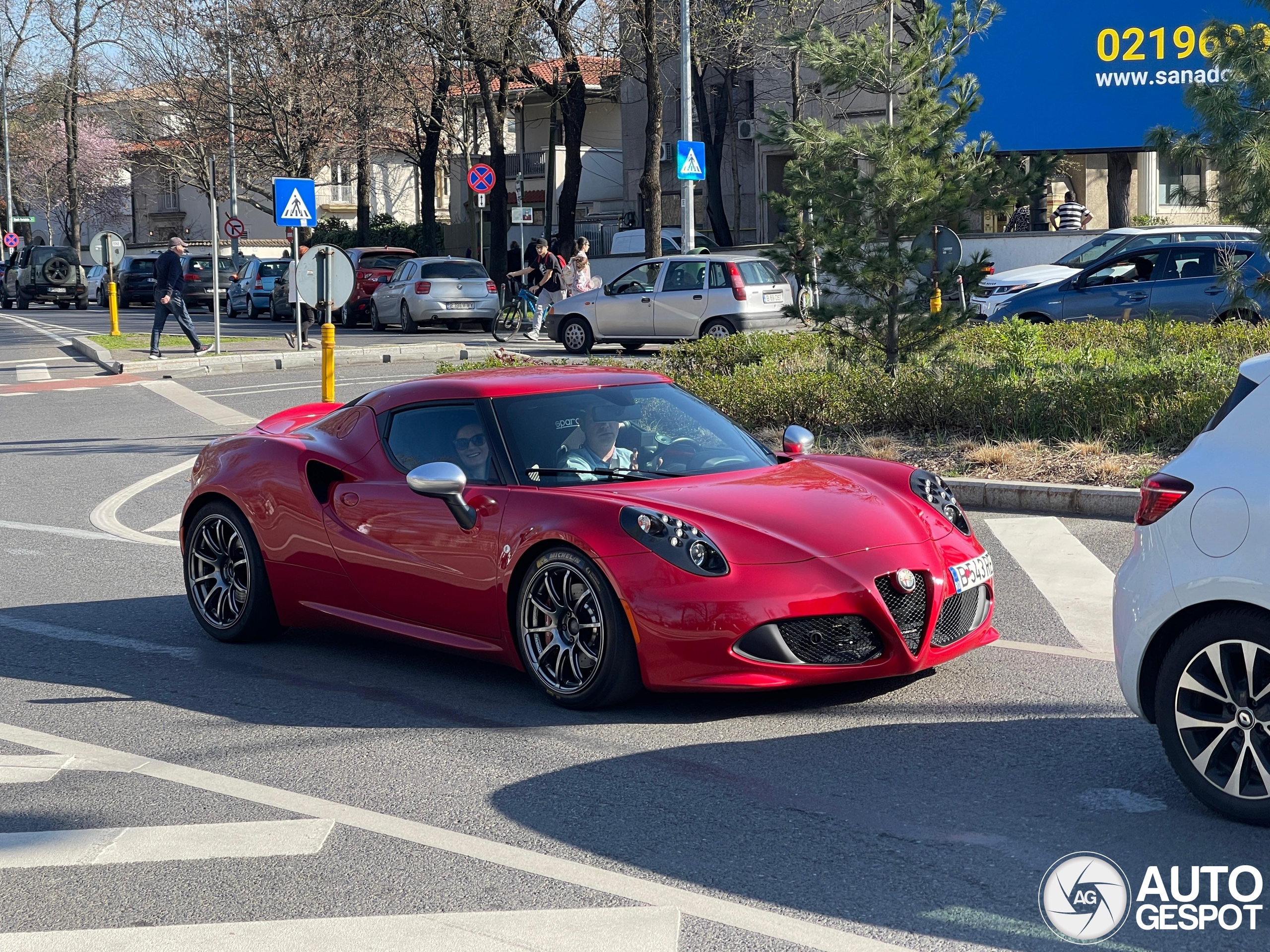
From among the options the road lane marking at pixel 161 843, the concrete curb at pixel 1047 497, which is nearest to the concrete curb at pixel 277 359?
the concrete curb at pixel 1047 497

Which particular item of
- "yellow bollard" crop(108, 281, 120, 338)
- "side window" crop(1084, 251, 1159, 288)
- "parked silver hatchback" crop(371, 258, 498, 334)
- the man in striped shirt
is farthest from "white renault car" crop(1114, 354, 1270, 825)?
the man in striped shirt

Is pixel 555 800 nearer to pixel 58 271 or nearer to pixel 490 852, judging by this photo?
pixel 490 852

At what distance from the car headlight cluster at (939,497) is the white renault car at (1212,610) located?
5.37 feet

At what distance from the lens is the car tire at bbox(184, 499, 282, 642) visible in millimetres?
7094

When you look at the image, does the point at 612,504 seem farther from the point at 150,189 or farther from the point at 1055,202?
the point at 150,189

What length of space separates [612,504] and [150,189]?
92.5m

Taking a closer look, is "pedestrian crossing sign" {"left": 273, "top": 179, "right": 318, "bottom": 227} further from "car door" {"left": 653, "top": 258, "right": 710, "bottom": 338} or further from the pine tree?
the pine tree

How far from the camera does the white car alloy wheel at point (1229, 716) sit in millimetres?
4266

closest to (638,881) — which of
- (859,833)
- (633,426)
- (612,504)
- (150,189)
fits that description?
(859,833)

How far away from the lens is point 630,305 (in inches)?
962

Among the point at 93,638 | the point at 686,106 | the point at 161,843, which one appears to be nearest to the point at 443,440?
the point at 93,638

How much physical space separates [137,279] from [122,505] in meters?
41.0

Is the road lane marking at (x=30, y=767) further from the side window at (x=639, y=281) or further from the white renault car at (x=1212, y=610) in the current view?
the side window at (x=639, y=281)

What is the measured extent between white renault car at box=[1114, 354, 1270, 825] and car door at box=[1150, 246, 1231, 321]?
16.0 meters
